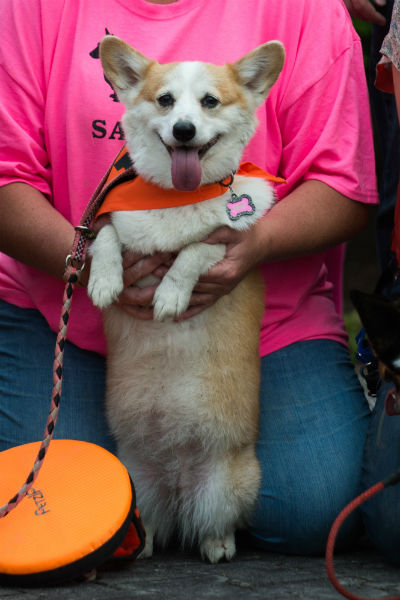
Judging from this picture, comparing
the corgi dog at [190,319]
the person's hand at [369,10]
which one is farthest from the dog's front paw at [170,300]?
the person's hand at [369,10]

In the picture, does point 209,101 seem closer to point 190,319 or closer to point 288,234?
point 288,234

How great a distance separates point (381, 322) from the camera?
1521 millimetres

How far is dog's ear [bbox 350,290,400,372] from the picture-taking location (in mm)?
1504

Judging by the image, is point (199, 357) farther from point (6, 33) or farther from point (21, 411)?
point (6, 33)

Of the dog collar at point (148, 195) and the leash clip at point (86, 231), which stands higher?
the dog collar at point (148, 195)

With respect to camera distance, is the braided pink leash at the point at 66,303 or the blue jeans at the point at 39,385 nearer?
the braided pink leash at the point at 66,303

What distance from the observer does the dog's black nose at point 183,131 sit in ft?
6.34

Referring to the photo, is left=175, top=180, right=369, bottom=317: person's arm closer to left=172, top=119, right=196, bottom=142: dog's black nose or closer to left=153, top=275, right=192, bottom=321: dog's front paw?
left=153, top=275, right=192, bottom=321: dog's front paw

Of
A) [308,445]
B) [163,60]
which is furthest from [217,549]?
[163,60]

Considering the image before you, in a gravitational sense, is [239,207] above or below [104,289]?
above

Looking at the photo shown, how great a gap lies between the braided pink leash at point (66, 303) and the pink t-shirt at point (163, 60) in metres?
0.21

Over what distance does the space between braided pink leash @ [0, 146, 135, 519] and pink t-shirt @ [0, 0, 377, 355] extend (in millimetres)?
211

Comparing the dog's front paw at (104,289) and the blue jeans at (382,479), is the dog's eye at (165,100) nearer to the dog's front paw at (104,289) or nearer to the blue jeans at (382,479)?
the dog's front paw at (104,289)

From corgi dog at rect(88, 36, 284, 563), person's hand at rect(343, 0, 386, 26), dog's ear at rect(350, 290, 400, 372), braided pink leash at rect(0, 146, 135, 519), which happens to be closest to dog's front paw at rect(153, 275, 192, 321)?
corgi dog at rect(88, 36, 284, 563)
